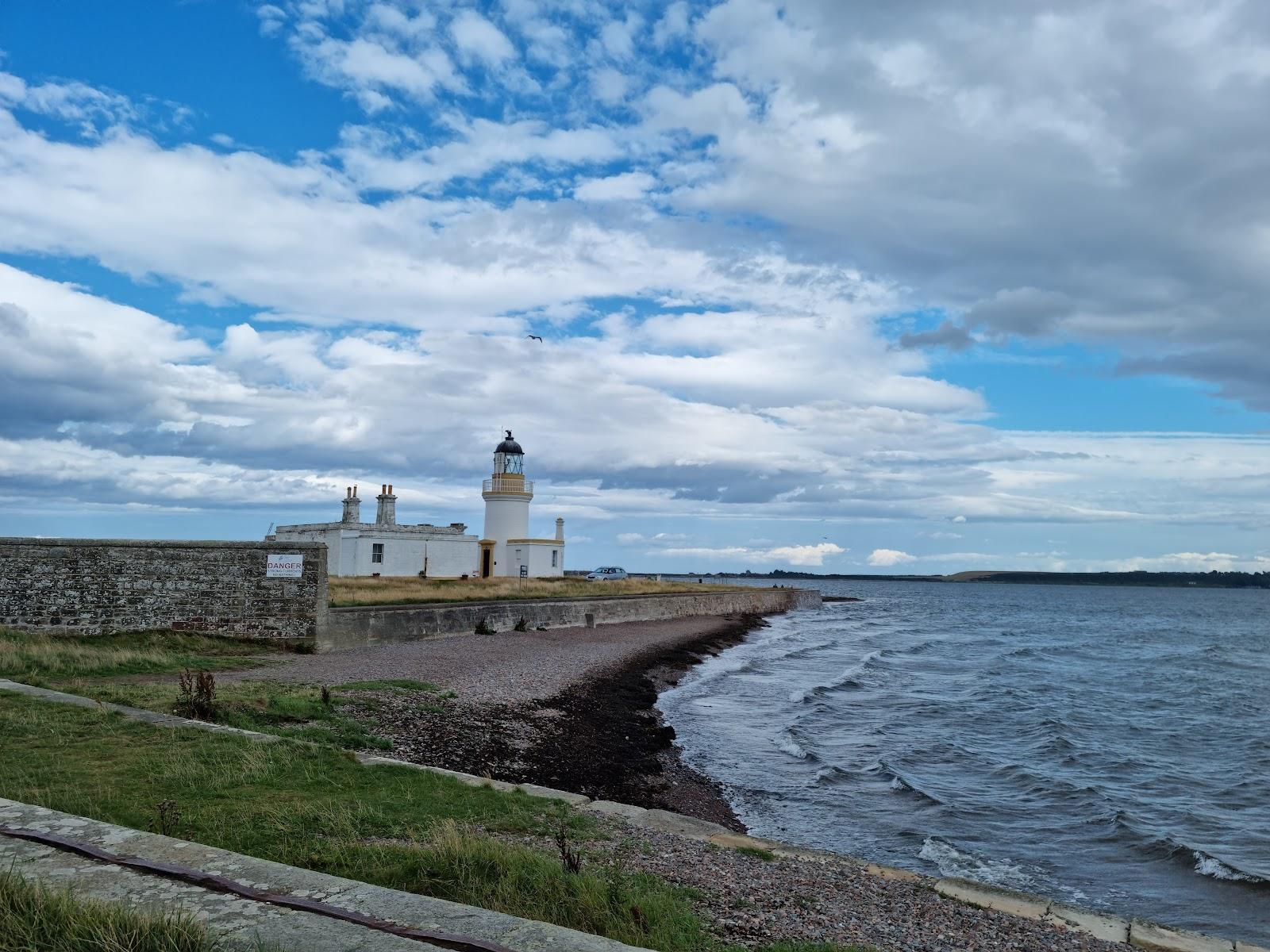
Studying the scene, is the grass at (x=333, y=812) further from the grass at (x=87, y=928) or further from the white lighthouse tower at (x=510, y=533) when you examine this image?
the white lighthouse tower at (x=510, y=533)

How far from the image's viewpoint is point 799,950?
16.9 ft

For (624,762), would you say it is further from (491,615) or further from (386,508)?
(386,508)

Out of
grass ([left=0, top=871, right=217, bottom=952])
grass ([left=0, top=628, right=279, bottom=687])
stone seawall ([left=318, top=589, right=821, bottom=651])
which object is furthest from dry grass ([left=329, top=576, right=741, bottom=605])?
grass ([left=0, top=871, right=217, bottom=952])

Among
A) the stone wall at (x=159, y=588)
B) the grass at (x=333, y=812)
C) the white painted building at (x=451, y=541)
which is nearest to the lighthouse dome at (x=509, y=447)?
the white painted building at (x=451, y=541)

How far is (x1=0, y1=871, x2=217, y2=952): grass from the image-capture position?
3.38 metres

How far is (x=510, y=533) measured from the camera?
4516 centimetres

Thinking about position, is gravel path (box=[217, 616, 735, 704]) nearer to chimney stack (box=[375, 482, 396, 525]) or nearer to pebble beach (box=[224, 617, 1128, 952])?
pebble beach (box=[224, 617, 1128, 952])

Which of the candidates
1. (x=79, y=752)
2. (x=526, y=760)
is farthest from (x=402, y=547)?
(x=79, y=752)

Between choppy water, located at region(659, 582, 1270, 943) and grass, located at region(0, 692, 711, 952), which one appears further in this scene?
choppy water, located at region(659, 582, 1270, 943)

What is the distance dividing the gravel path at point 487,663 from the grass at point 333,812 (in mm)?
6607

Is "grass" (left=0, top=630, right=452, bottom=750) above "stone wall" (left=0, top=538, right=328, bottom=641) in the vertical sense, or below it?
below

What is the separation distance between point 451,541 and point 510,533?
3.67 meters

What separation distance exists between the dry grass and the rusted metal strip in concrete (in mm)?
21074

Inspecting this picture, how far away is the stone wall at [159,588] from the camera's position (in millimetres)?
17984
